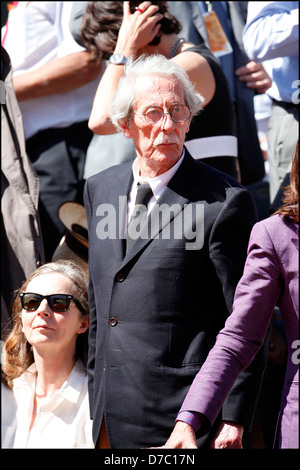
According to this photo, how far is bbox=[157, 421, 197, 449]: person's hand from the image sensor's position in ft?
7.32

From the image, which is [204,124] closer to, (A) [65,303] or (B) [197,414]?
(A) [65,303]

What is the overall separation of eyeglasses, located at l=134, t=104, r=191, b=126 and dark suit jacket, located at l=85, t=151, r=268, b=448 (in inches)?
8.1

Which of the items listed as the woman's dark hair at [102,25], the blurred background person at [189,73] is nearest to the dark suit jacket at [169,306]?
the blurred background person at [189,73]

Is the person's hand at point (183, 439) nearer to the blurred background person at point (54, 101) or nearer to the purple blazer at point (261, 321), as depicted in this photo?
the purple blazer at point (261, 321)

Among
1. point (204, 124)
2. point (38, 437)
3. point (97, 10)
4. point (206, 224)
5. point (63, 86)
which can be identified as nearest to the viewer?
point (206, 224)

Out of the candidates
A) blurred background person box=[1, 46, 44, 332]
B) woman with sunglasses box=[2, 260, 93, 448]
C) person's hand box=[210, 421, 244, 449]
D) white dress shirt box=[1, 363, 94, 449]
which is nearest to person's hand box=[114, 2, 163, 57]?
blurred background person box=[1, 46, 44, 332]

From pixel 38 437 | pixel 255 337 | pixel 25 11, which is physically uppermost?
pixel 25 11

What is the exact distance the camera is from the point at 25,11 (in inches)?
167

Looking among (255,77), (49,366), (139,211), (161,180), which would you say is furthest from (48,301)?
(255,77)

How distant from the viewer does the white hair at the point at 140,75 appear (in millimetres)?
2877

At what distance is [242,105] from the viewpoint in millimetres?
4363

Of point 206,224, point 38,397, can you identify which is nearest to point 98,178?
point 206,224

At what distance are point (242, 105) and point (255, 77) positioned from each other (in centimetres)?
16

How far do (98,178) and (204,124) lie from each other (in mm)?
596
